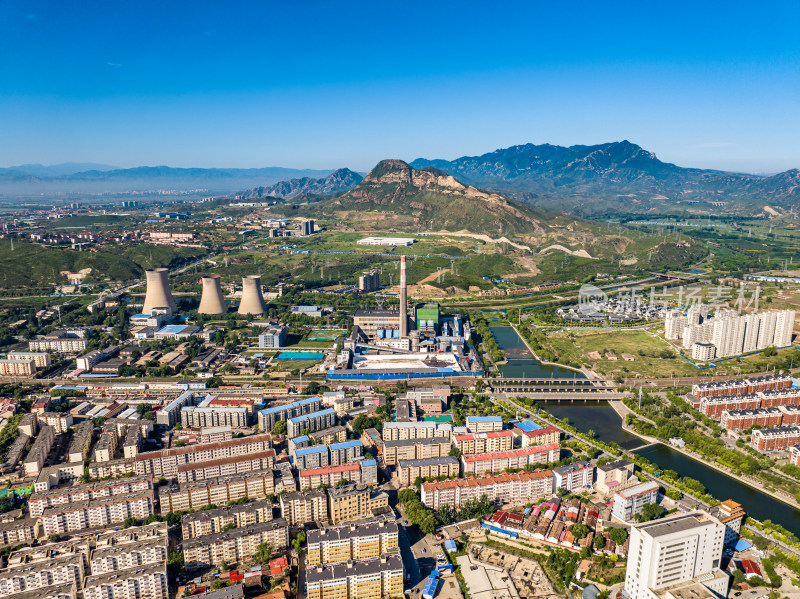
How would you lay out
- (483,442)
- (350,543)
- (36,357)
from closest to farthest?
(350,543) < (483,442) < (36,357)

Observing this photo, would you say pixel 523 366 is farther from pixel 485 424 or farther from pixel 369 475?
pixel 369 475

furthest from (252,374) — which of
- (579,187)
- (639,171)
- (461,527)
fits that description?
(639,171)

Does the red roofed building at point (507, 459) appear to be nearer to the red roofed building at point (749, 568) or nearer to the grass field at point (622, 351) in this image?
the red roofed building at point (749, 568)

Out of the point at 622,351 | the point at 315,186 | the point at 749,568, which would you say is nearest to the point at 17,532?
the point at 749,568

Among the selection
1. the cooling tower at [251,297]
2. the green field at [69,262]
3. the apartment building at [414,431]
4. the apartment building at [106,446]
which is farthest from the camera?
the green field at [69,262]

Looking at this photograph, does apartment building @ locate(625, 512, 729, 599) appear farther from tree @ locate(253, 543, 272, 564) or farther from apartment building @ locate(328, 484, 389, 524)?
tree @ locate(253, 543, 272, 564)

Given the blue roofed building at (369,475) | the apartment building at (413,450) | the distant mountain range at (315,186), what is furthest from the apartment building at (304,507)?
the distant mountain range at (315,186)

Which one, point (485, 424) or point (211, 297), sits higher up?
point (211, 297)
